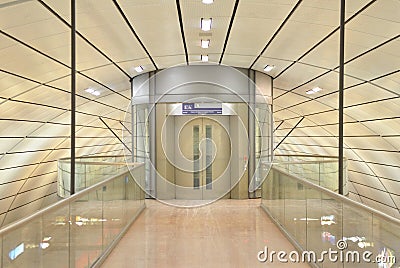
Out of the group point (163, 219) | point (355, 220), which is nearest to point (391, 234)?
point (355, 220)

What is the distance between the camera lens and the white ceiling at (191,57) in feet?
29.8

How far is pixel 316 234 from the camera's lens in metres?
6.34

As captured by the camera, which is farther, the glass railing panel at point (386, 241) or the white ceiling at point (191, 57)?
the white ceiling at point (191, 57)

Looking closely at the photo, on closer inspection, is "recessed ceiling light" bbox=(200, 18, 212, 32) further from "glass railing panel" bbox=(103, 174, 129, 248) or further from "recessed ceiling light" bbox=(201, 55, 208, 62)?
"glass railing panel" bbox=(103, 174, 129, 248)

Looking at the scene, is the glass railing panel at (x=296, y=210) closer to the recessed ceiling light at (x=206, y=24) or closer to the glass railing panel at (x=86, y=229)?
the glass railing panel at (x=86, y=229)

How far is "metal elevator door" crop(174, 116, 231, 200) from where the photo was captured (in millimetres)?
14273

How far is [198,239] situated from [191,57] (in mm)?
6718

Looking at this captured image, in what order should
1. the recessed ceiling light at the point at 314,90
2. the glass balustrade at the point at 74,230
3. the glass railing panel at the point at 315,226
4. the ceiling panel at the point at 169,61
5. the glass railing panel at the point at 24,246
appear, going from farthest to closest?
1. the recessed ceiling light at the point at 314,90
2. the ceiling panel at the point at 169,61
3. the glass railing panel at the point at 315,226
4. the glass balustrade at the point at 74,230
5. the glass railing panel at the point at 24,246

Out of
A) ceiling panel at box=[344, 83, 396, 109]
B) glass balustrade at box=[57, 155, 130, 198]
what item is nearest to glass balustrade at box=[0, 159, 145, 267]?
glass balustrade at box=[57, 155, 130, 198]

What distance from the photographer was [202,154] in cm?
1437

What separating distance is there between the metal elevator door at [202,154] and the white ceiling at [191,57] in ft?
6.29

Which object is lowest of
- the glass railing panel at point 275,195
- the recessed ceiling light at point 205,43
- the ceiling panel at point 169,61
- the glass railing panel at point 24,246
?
the glass railing panel at point 275,195

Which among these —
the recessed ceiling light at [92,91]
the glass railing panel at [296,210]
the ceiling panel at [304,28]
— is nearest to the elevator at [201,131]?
the ceiling panel at [304,28]

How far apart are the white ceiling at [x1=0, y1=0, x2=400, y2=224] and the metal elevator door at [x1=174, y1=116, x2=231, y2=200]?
192cm
